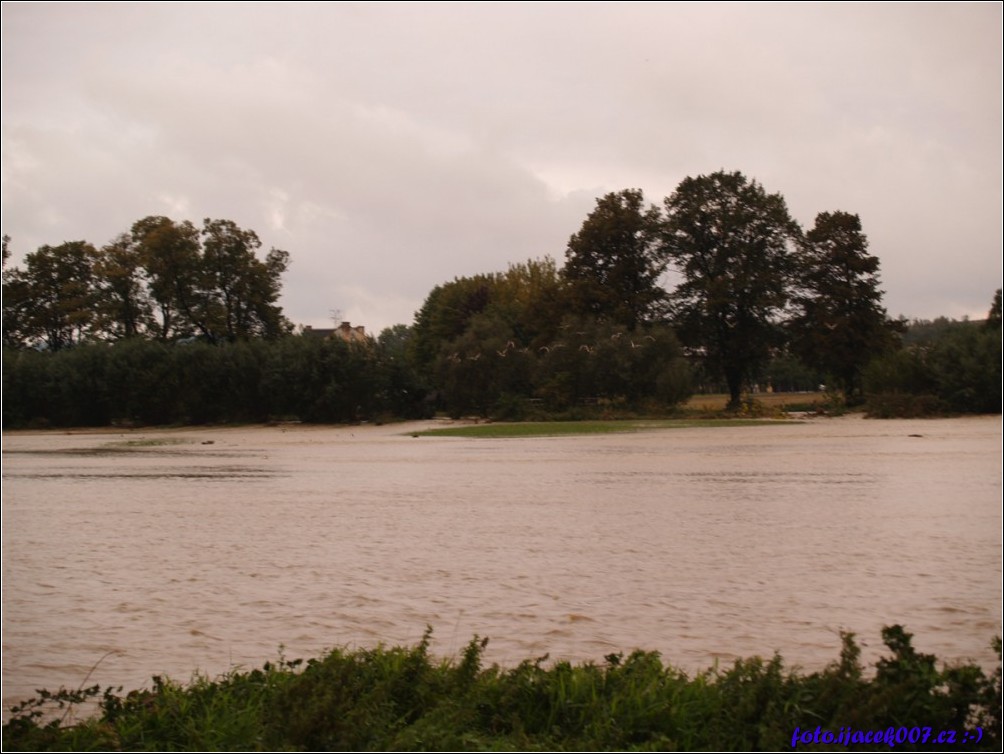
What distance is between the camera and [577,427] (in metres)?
42.1

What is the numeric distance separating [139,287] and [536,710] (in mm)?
34843

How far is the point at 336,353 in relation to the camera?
52.0 m

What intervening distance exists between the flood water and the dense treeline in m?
14.9

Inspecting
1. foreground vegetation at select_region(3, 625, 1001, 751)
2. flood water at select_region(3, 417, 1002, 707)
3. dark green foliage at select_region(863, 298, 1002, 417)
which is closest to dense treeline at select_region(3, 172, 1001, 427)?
dark green foliage at select_region(863, 298, 1002, 417)

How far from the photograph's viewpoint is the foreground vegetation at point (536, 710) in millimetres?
5047

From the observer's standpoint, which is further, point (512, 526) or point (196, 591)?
point (512, 526)

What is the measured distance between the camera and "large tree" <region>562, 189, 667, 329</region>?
199ft

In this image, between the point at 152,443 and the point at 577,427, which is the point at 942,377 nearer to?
the point at 577,427

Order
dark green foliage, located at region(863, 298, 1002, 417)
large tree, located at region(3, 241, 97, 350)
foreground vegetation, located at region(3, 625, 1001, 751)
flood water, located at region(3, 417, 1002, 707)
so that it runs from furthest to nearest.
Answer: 1. dark green foliage, located at region(863, 298, 1002, 417)
2. large tree, located at region(3, 241, 97, 350)
3. flood water, located at region(3, 417, 1002, 707)
4. foreground vegetation, located at region(3, 625, 1001, 751)

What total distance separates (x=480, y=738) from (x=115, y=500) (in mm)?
13383

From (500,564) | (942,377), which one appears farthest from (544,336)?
(500,564)

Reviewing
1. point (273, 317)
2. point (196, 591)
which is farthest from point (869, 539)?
point (273, 317)

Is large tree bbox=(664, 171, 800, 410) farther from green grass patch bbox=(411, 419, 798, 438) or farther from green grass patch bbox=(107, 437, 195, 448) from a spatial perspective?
green grass patch bbox=(107, 437, 195, 448)

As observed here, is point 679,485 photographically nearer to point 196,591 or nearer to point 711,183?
point 196,591
